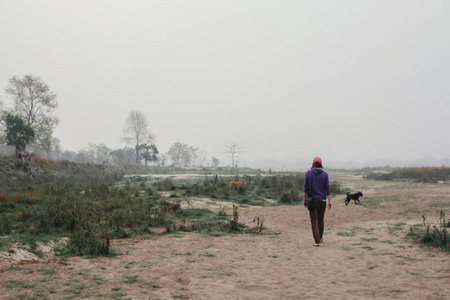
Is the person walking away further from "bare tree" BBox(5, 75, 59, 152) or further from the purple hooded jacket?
"bare tree" BBox(5, 75, 59, 152)

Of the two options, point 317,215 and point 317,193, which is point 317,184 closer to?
point 317,193

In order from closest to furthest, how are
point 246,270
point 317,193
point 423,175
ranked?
point 246,270 → point 317,193 → point 423,175

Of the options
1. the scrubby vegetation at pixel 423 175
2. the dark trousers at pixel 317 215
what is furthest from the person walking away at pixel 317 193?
the scrubby vegetation at pixel 423 175

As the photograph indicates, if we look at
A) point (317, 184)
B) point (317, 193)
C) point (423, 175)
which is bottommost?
point (423, 175)

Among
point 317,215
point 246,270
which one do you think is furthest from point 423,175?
point 246,270

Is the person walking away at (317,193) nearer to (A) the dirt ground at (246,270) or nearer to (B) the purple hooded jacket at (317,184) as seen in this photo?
(B) the purple hooded jacket at (317,184)

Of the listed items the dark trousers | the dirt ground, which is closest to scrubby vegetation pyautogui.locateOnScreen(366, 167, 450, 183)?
the dirt ground

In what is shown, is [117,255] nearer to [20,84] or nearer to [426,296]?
[426,296]

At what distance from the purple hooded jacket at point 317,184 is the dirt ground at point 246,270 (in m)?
1.30

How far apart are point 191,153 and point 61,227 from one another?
3906 inches

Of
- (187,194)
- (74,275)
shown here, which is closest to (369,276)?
(74,275)

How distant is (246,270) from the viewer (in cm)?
518

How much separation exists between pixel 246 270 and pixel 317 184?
293 centimetres

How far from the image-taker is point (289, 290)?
415 cm
